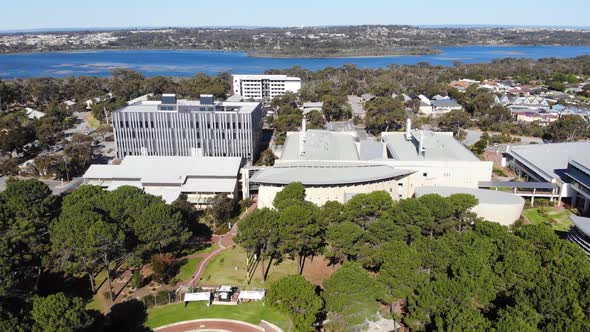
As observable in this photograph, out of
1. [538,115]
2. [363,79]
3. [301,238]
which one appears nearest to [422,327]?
[301,238]

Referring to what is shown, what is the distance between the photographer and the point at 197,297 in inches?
1339

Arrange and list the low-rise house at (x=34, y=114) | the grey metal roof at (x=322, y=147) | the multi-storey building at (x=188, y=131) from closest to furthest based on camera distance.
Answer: the grey metal roof at (x=322, y=147), the multi-storey building at (x=188, y=131), the low-rise house at (x=34, y=114)

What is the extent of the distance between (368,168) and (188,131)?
Answer: 32980 mm

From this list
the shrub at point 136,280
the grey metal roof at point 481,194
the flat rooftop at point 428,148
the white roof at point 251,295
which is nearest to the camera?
the white roof at point 251,295

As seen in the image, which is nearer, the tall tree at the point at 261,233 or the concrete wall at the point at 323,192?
the tall tree at the point at 261,233

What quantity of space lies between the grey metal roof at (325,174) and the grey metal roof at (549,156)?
21.9 m

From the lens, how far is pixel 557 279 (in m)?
27.2

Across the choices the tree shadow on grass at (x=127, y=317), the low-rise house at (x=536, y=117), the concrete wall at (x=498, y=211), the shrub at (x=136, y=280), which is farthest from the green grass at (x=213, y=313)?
the low-rise house at (x=536, y=117)

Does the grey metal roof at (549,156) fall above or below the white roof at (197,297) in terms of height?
above

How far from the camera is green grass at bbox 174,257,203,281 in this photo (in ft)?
126

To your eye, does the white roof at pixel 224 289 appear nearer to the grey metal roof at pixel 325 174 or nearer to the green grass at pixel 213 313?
the green grass at pixel 213 313

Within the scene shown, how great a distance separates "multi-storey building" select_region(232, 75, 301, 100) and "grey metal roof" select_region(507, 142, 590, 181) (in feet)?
276

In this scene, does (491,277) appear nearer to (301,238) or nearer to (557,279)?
(557,279)

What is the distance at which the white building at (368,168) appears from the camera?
161 feet
